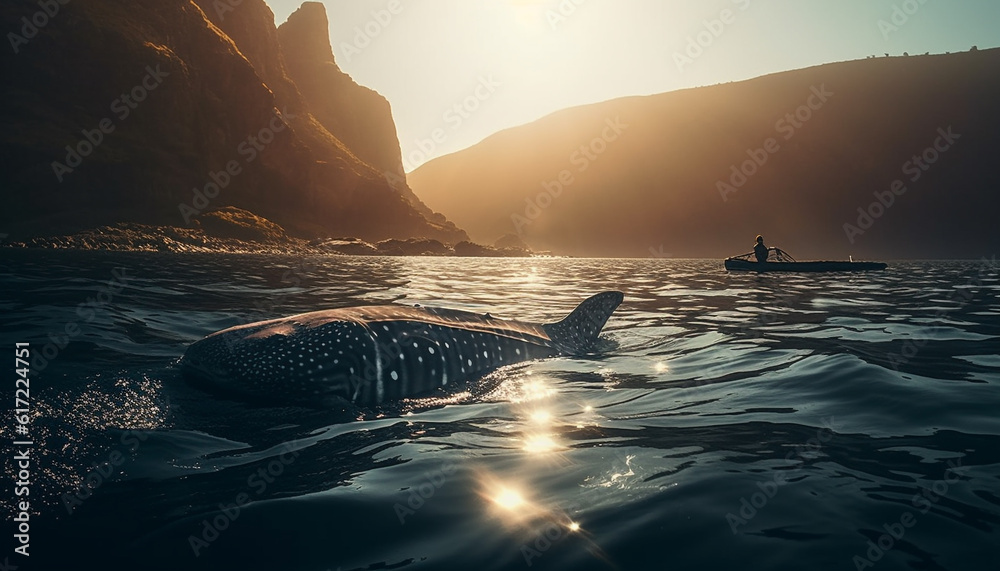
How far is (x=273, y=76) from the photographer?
134 metres

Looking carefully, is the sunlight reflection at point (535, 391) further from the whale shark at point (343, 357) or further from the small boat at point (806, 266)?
the small boat at point (806, 266)

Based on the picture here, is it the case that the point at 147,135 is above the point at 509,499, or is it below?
above

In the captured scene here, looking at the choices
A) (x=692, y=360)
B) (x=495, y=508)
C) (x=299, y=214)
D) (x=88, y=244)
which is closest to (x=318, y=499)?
(x=495, y=508)

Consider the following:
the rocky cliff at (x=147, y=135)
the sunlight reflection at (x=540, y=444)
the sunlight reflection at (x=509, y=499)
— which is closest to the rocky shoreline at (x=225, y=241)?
the rocky cliff at (x=147, y=135)

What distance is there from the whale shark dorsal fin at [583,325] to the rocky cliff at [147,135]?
73.0m

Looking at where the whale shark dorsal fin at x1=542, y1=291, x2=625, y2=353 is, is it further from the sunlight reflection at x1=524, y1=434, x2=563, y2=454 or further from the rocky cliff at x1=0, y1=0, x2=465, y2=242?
the rocky cliff at x1=0, y1=0, x2=465, y2=242

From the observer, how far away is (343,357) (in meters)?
6.14

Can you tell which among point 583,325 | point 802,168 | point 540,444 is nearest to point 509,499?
point 540,444

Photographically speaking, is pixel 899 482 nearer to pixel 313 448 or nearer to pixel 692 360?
pixel 313 448

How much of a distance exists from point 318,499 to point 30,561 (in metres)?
1.38

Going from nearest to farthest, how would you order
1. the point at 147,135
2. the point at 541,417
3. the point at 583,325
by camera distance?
the point at 541,417 → the point at 583,325 → the point at 147,135

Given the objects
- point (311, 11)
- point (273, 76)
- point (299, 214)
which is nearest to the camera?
point (299, 214)

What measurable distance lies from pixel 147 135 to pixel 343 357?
96429mm

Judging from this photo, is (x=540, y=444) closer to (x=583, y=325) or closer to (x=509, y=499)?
(x=509, y=499)
